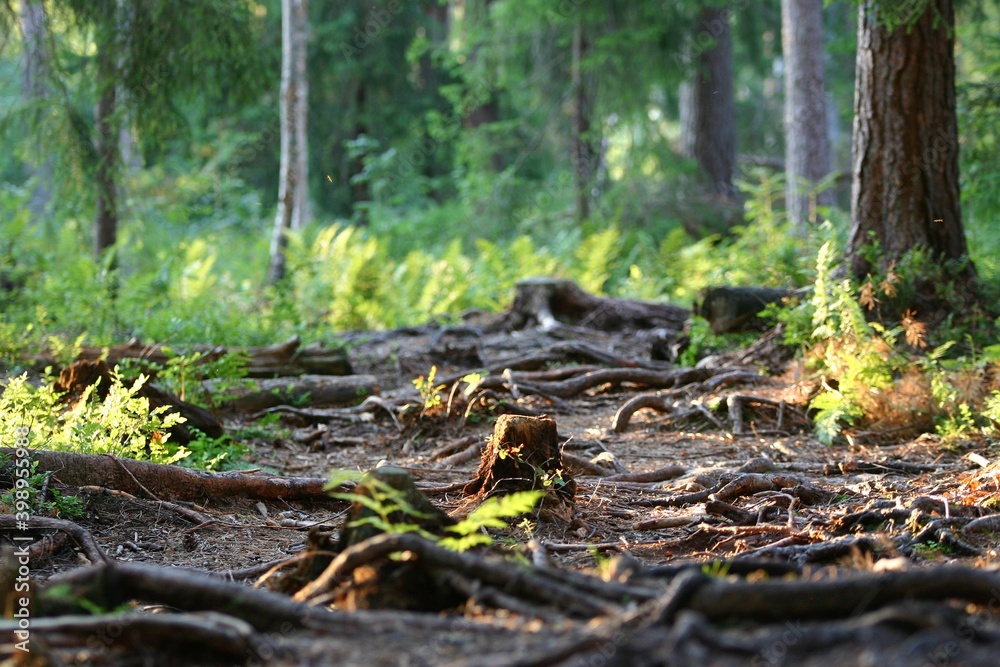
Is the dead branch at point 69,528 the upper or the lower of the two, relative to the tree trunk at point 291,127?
lower

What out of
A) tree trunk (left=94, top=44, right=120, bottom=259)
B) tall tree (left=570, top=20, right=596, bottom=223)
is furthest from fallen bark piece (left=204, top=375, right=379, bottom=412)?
tall tree (left=570, top=20, right=596, bottom=223)

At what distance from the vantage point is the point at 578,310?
10828 millimetres

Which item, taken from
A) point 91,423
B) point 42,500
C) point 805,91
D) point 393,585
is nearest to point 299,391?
point 91,423

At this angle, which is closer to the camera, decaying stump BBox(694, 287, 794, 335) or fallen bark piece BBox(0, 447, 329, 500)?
fallen bark piece BBox(0, 447, 329, 500)

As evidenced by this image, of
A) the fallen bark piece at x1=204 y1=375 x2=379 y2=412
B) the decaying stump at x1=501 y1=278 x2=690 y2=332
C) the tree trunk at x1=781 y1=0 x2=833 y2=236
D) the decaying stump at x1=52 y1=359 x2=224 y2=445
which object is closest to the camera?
the decaying stump at x1=52 y1=359 x2=224 y2=445

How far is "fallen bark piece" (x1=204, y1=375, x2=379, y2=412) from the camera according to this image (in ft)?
23.9

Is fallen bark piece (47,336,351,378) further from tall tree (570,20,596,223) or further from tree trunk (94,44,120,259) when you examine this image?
tall tree (570,20,596,223)

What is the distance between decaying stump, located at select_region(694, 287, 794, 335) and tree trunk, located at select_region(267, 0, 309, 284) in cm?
714

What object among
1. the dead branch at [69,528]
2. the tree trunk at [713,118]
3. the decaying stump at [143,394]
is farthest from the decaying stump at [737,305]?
the tree trunk at [713,118]

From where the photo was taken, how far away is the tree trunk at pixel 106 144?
888 centimetres

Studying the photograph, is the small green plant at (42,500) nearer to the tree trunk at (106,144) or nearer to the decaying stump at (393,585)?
the decaying stump at (393,585)

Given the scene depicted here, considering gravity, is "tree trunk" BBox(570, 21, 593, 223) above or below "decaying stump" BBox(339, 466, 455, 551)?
above

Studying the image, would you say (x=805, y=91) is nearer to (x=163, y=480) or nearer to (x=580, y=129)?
(x=580, y=129)

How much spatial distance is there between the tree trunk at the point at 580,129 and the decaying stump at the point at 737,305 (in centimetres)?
710
